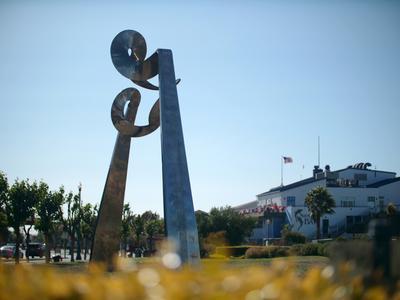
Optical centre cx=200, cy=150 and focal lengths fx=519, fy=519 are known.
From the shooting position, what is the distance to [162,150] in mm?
15750

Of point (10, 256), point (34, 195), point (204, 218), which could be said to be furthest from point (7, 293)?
point (204, 218)

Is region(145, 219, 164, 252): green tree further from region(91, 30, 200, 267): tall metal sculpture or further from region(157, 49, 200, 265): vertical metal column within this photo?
region(157, 49, 200, 265): vertical metal column

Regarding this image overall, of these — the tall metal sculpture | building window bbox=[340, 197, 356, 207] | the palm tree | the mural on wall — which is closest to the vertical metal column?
the tall metal sculpture

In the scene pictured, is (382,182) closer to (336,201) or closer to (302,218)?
(336,201)

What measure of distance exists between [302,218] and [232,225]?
1104cm

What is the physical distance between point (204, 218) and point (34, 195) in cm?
2297

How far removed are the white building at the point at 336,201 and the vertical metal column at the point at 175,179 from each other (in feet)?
149

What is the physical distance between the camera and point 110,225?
1883 cm

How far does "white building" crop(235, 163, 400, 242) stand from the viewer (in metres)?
61.0

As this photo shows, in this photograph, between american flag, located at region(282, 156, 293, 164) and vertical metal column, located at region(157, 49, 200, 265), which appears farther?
american flag, located at region(282, 156, 293, 164)

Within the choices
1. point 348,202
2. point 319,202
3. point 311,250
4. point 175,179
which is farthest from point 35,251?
point 175,179

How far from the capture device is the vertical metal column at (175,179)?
1472 cm

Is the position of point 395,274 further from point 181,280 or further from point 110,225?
point 110,225

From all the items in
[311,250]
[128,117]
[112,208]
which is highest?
[128,117]
